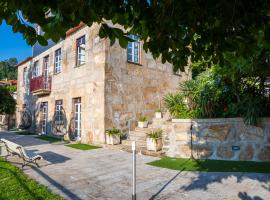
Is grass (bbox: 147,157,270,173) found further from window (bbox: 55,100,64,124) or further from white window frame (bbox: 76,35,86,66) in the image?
window (bbox: 55,100,64,124)

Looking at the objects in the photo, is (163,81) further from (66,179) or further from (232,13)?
(232,13)

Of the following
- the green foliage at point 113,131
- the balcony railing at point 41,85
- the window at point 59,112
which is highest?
the balcony railing at point 41,85

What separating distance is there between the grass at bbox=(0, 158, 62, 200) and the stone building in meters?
5.83

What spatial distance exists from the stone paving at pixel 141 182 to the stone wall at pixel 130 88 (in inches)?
182

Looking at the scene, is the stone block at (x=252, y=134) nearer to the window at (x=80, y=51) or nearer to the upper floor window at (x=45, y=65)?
the window at (x=80, y=51)

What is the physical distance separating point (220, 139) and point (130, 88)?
6237 mm

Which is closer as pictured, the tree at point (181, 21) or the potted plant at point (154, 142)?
the tree at point (181, 21)

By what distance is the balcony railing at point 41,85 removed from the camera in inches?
680

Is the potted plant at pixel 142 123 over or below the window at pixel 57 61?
below

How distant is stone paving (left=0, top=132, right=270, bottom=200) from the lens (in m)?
5.18

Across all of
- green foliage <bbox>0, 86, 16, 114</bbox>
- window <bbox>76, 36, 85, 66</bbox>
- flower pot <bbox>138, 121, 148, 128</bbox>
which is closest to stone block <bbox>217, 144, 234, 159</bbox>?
flower pot <bbox>138, 121, 148, 128</bbox>

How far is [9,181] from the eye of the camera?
6.11 metres

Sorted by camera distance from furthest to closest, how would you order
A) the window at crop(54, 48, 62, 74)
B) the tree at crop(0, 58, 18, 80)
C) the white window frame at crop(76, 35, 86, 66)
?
the tree at crop(0, 58, 18, 80) → the window at crop(54, 48, 62, 74) → the white window frame at crop(76, 35, 86, 66)

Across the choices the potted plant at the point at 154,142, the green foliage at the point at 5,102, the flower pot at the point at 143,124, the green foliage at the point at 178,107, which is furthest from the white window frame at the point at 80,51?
the green foliage at the point at 5,102
